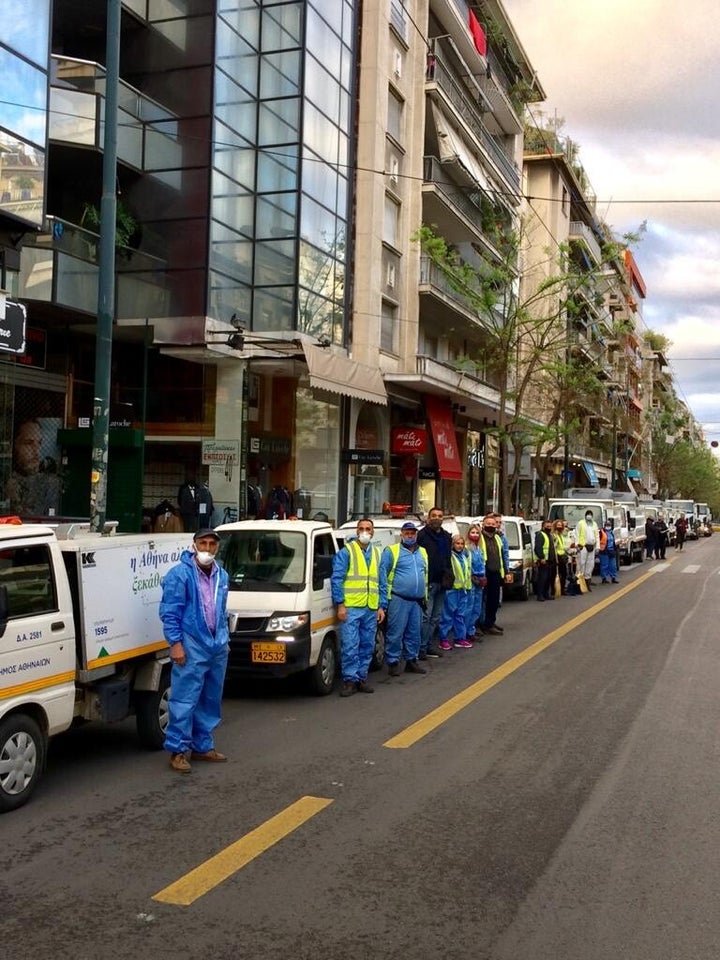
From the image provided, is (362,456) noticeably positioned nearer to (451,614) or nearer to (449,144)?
(449,144)

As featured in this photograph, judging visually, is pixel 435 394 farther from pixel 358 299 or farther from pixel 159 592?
pixel 159 592

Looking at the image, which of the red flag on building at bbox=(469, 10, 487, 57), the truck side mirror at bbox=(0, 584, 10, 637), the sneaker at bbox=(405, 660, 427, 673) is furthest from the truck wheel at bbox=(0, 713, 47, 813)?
the red flag on building at bbox=(469, 10, 487, 57)

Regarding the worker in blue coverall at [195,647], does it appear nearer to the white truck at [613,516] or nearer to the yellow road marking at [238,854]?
the yellow road marking at [238,854]

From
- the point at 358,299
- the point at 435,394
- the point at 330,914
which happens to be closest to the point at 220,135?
the point at 358,299

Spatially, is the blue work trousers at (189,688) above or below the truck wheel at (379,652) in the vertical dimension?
above

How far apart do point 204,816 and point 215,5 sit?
781 inches

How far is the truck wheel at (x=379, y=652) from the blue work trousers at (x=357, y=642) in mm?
1253

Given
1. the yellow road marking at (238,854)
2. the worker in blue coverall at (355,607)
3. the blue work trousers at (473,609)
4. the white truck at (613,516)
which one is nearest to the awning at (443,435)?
the white truck at (613,516)

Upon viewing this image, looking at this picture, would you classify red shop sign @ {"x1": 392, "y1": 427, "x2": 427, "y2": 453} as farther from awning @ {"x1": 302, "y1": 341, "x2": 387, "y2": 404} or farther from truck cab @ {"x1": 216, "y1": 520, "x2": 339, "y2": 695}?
truck cab @ {"x1": 216, "y1": 520, "x2": 339, "y2": 695}

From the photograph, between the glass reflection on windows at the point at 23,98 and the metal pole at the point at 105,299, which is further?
the glass reflection on windows at the point at 23,98

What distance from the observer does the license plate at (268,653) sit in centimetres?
891

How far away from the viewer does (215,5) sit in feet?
68.3

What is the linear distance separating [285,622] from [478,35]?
1293 inches

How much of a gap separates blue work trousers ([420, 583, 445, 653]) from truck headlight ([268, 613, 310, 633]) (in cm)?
322
